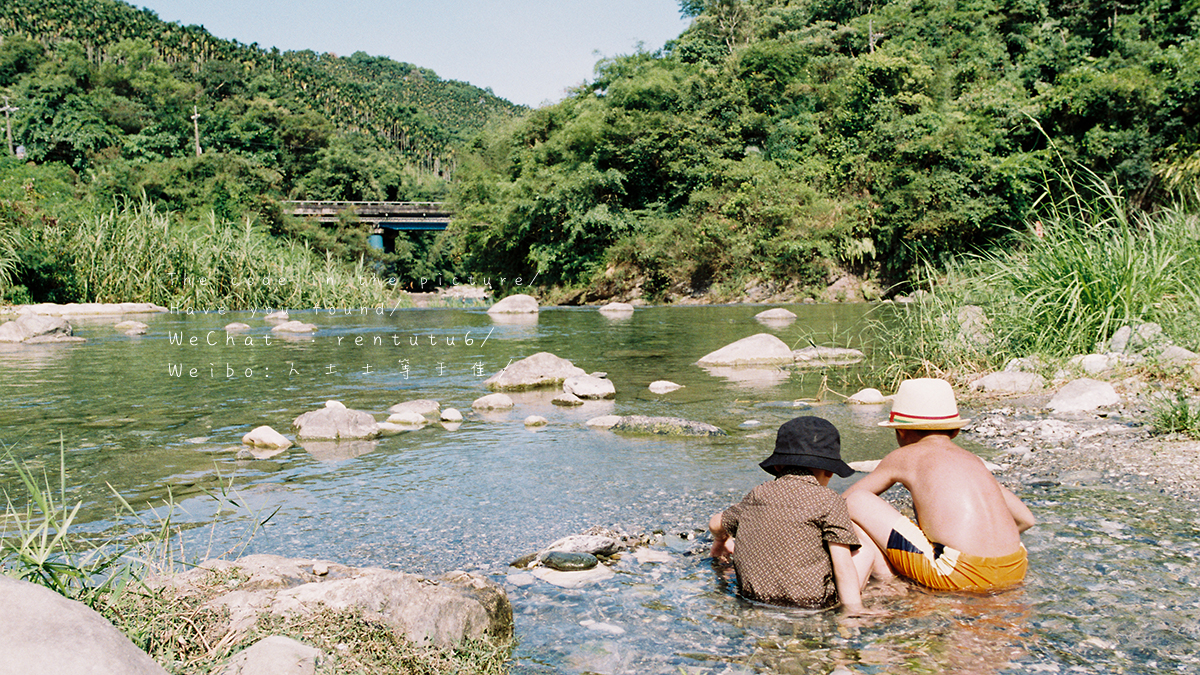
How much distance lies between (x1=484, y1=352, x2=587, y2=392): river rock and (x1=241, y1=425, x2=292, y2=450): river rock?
11.8 ft

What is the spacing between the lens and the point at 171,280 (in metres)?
22.7

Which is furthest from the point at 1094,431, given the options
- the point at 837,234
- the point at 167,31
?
the point at 167,31

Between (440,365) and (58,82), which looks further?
(58,82)

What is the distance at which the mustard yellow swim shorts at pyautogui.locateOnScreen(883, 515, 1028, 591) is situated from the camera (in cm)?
366

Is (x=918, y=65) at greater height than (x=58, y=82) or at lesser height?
lesser

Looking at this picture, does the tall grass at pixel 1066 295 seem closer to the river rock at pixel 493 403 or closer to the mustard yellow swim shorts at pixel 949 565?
the river rock at pixel 493 403

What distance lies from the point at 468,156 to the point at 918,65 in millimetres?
28001

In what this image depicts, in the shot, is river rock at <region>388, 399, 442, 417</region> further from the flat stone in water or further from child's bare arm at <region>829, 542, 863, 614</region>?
child's bare arm at <region>829, 542, 863, 614</region>

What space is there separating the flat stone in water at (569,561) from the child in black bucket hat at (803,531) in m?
0.82

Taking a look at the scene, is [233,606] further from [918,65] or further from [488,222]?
[488,222]

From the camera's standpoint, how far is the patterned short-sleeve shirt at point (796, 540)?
11.5 ft

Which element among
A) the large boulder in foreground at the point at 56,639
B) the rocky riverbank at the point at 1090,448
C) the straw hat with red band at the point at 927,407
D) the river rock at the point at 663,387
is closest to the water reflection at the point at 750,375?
the river rock at the point at 663,387

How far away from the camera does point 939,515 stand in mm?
3701

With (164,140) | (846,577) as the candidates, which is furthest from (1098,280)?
(164,140)
